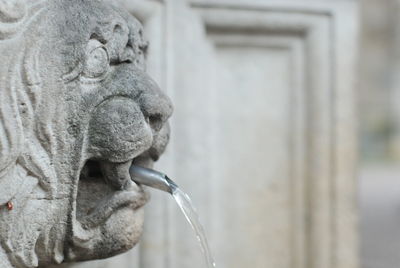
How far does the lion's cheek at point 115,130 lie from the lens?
3.25 ft

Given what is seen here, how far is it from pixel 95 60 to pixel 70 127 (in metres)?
0.11

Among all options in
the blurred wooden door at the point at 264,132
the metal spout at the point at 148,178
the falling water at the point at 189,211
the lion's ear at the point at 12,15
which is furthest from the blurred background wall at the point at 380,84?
the lion's ear at the point at 12,15

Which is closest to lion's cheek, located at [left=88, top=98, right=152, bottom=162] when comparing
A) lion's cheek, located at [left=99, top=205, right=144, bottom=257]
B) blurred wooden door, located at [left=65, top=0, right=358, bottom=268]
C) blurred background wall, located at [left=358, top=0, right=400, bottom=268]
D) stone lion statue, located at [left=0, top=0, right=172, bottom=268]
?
stone lion statue, located at [left=0, top=0, right=172, bottom=268]

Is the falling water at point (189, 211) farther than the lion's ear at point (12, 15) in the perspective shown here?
Yes

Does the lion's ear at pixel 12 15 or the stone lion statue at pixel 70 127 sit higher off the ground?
the lion's ear at pixel 12 15

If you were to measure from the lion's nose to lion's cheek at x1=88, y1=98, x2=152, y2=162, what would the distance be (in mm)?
22

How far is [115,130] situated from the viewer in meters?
0.99

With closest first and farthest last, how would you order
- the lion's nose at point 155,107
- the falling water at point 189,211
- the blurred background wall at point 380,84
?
the lion's nose at point 155,107
the falling water at point 189,211
the blurred background wall at point 380,84

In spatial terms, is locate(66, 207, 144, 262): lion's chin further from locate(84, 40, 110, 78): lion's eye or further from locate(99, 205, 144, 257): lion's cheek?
locate(84, 40, 110, 78): lion's eye

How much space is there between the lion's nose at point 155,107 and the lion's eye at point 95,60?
0.26 feet

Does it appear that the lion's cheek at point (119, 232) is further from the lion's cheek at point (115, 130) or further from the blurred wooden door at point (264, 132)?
the blurred wooden door at point (264, 132)

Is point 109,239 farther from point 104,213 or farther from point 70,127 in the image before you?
point 70,127

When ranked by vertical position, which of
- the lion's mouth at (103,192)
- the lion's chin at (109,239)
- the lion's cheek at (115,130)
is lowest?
the lion's chin at (109,239)

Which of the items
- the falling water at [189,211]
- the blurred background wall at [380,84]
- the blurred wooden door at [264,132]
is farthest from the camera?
the blurred background wall at [380,84]
